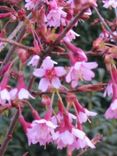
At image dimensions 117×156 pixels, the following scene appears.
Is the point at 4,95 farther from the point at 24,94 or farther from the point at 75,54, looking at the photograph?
the point at 75,54

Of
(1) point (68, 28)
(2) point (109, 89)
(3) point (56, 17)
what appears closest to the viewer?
(1) point (68, 28)

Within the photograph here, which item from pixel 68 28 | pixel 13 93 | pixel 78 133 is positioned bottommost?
pixel 78 133

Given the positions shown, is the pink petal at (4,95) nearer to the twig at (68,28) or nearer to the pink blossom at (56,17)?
the twig at (68,28)

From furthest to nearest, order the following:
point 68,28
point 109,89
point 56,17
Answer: point 56,17 < point 109,89 < point 68,28

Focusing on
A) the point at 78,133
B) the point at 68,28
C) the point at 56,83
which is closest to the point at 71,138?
the point at 78,133

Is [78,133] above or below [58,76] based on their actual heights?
below

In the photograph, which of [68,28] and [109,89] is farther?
[109,89]

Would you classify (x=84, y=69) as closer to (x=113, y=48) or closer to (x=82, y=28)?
(x=113, y=48)

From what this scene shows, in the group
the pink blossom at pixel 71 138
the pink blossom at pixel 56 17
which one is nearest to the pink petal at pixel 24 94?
the pink blossom at pixel 71 138
